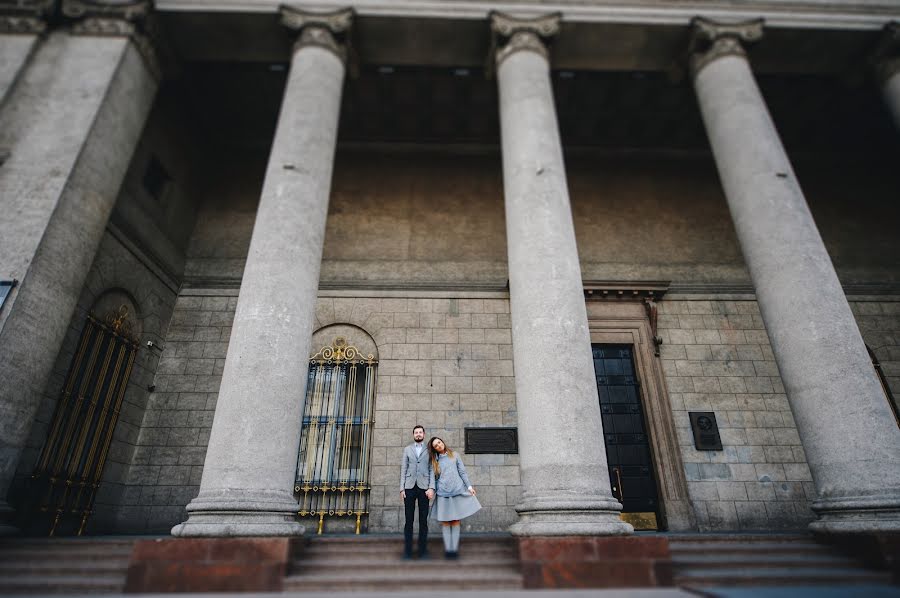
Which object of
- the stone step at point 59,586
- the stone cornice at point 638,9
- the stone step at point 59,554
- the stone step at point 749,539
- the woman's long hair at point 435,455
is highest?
the stone cornice at point 638,9

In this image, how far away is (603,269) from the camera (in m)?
12.6

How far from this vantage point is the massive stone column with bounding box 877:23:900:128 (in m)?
10.1

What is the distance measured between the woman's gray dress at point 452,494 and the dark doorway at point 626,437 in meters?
5.04

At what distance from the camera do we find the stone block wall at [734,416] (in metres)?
10.1

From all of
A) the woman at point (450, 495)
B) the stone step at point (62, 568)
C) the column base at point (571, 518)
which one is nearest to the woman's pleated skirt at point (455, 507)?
the woman at point (450, 495)

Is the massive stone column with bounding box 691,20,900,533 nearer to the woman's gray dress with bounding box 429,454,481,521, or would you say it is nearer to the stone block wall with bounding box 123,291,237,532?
the woman's gray dress with bounding box 429,454,481,521

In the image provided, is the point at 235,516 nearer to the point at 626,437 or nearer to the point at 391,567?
the point at 391,567

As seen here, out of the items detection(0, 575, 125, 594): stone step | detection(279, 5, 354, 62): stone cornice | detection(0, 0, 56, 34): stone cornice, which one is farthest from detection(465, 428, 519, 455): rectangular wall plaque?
detection(0, 0, 56, 34): stone cornice

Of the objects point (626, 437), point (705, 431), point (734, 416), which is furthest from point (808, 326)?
point (626, 437)

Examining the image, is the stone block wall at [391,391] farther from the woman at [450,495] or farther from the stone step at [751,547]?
the stone step at [751,547]

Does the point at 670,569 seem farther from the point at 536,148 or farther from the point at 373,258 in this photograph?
the point at 373,258

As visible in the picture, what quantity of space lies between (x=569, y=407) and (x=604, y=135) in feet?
35.4

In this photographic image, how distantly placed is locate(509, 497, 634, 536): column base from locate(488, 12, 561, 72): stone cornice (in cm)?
794

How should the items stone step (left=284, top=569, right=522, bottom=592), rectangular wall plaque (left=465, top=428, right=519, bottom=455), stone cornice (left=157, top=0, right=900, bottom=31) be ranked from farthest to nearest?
rectangular wall plaque (left=465, top=428, right=519, bottom=455), stone cornice (left=157, top=0, right=900, bottom=31), stone step (left=284, top=569, right=522, bottom=592)
